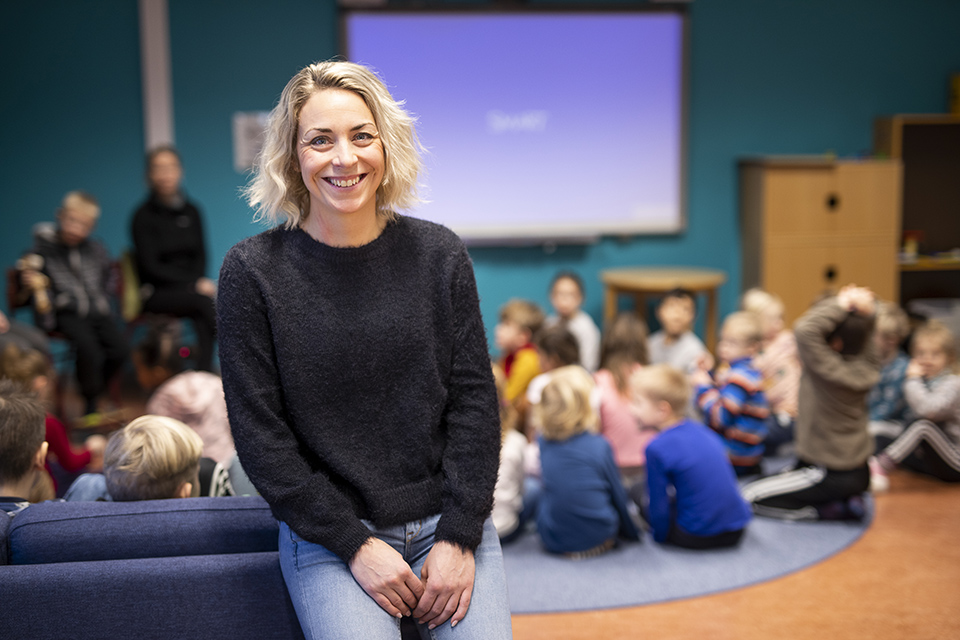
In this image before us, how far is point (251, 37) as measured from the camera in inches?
226

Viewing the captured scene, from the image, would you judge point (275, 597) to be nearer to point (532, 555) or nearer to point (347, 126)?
point (347, 126)

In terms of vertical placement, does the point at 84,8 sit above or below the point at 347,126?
above

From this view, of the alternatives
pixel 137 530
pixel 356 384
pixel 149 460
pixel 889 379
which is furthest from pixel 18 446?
pixel 889 379

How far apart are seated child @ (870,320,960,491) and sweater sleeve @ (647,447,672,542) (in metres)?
1.12

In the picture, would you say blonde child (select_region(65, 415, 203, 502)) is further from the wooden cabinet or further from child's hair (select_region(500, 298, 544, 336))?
the wooden cabinet

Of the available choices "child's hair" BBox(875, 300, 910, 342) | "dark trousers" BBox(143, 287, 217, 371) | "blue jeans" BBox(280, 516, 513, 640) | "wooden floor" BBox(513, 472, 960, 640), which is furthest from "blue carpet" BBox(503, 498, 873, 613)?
"dark trousers" BBox(143, 287, 217, 371)

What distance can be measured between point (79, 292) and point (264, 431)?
374 cm

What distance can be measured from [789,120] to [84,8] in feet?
15.2

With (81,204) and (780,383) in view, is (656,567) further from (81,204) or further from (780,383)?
(81,204)

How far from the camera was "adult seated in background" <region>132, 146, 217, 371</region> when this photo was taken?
514cm

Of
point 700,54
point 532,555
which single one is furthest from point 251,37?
point 532,555

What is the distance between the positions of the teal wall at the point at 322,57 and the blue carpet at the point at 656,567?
2.99m

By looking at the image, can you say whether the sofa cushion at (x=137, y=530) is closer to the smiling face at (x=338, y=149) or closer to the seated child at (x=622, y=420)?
the smiling face at (x=338, y=149)

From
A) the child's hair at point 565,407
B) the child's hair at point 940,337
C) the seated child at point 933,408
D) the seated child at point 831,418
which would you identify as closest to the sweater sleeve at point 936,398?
the seated child at point 933,408
